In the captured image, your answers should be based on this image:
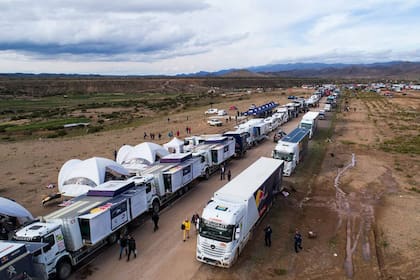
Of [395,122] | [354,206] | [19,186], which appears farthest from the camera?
[395,122]

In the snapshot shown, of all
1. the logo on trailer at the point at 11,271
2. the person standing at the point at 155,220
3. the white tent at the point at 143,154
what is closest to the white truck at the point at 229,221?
the person standing at the point at 155,220

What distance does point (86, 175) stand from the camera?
27.3 m

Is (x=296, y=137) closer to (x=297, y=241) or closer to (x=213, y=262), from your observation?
(x=297, y=241)

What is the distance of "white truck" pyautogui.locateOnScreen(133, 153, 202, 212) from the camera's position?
23.8 meters

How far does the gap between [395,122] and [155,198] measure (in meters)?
60.0

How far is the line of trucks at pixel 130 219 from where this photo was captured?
15547 millimetres

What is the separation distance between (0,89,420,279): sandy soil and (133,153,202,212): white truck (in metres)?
0.99

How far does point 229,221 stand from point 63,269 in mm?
8207

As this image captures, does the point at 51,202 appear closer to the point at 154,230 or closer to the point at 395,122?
the point at 154,230

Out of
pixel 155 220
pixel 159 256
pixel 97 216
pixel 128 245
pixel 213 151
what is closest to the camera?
pixel 97 216

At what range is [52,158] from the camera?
42812 millimetres

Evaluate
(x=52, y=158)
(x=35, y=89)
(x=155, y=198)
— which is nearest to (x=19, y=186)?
(x=52, y=158)

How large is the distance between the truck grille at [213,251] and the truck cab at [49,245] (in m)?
6.65

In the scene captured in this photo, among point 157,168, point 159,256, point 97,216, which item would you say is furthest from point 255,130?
point 97,216
